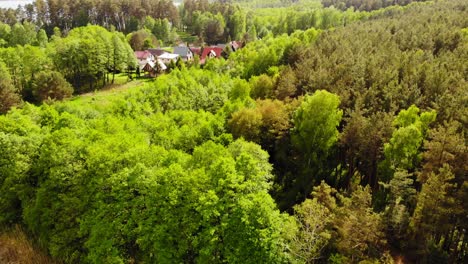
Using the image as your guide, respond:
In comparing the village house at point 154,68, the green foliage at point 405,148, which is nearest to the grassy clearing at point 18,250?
the green foliage at point 405,148

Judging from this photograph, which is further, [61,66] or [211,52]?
[211,52]

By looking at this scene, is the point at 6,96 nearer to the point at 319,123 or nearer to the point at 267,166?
the point at 267,166

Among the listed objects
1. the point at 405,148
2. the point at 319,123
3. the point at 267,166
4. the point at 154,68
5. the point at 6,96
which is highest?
the point at 405,148

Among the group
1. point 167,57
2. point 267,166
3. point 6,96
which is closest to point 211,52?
point 167,57

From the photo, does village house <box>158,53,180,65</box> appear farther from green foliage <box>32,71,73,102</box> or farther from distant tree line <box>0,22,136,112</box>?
green foliage <box>32,71,73,102</box>

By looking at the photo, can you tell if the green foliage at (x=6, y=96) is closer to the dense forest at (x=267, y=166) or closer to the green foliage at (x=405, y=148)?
the dense forest at (x=267, y=166)

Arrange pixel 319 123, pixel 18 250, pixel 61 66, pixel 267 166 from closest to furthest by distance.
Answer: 1. pixel 267 166
2. pixel 18 250
3. pixel 319 123
4. pixel 61 66

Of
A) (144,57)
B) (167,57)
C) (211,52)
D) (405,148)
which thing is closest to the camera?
(405,148)
